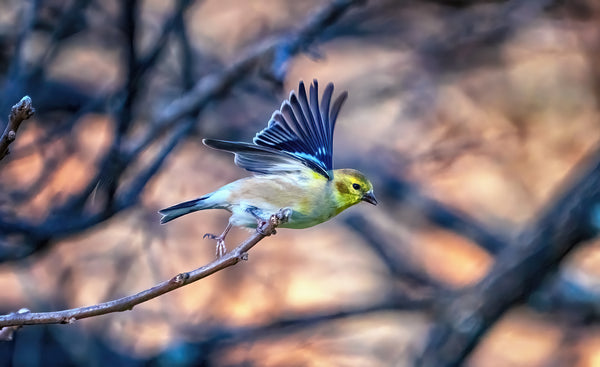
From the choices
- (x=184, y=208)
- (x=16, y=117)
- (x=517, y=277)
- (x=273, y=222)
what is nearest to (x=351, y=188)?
(x=184, y=208)

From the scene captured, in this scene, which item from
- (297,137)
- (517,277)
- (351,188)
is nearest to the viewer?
(297,137)

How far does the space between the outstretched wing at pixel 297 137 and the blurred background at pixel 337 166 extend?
38.5 inches

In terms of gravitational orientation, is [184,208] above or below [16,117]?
above

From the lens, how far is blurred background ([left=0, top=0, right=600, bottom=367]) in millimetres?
4957

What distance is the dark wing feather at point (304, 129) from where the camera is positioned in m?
2.82

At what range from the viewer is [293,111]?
115 inches

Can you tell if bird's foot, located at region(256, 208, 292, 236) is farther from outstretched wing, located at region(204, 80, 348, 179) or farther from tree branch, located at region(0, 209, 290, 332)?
outstretched wing, located at region(204, 80, 348, 179)

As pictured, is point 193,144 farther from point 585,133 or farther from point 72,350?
point 585,133

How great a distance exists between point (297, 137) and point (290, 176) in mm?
243

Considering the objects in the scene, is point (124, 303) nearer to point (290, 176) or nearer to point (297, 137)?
point (297, 137)

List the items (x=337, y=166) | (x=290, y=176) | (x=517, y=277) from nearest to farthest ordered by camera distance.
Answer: (x=290, y=176), (x=517, y=277), (x=337, y=166)

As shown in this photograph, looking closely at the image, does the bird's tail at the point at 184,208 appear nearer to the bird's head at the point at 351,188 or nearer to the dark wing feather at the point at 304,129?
the dark wing feather at the point at 304,129

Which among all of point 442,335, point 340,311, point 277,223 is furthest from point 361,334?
point 277,223

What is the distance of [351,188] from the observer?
3.34 meters
